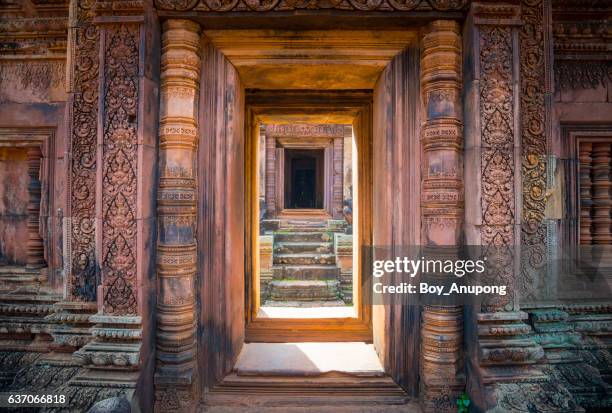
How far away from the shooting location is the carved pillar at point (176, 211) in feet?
8.66

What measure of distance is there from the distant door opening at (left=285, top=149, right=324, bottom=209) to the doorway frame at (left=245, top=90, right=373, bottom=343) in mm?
9055

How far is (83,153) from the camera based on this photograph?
9.32 feet

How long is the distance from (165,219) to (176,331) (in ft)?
2.90

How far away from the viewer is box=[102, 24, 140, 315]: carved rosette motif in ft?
8.33

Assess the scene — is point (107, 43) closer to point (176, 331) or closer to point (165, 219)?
point (165, 219)

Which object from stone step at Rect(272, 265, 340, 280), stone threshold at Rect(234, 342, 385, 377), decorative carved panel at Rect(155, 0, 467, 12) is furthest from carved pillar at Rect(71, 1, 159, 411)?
stone step at Rect(272, 265, 340, 280)

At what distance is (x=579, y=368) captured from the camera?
2.88 m

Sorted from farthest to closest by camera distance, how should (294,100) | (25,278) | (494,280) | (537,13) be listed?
(294,100), (25,278), (537,13), (494,280)

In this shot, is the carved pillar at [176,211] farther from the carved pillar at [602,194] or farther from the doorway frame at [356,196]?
the carved pillar at [602,194]

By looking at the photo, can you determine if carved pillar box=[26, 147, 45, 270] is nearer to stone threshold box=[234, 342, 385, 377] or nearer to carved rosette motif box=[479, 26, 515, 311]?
stone threshold box=[234, 342, 385, 377]

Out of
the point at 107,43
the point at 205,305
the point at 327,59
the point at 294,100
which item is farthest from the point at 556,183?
the point at 107,43

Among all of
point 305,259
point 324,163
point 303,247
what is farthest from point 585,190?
point 324,163

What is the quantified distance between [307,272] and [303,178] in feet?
31.2

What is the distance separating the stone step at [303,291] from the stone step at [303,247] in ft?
5.02
